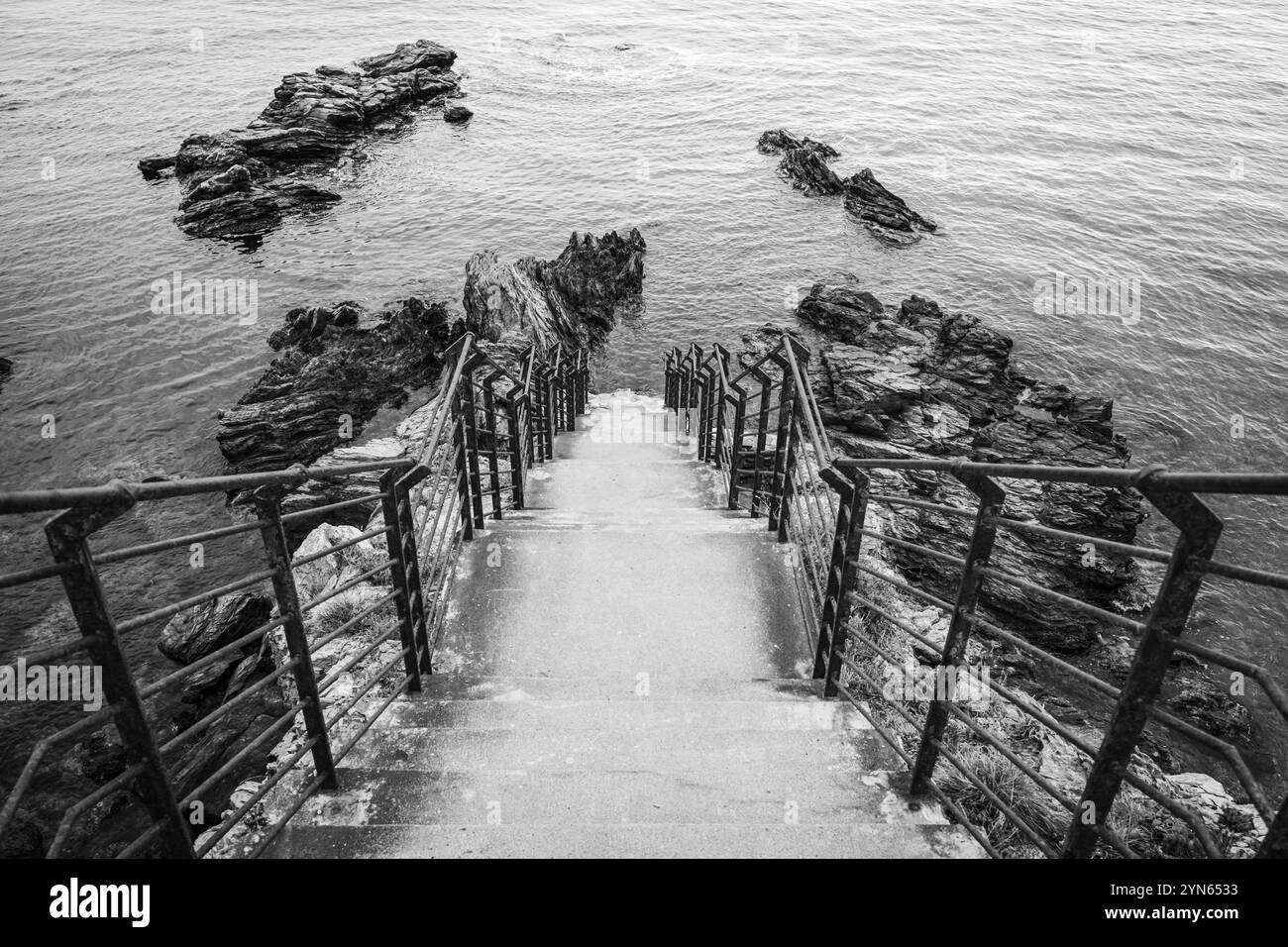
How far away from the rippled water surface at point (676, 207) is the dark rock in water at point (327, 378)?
1.05m

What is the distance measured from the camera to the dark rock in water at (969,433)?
12.4 m

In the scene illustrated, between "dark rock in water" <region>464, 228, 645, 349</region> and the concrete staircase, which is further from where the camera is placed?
"dark rock in water" <region>464, 228, 645, 349</region>

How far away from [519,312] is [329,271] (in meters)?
8.59

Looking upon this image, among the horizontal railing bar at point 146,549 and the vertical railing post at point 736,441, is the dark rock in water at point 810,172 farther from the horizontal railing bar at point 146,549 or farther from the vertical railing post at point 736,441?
the horizontal railing bar at point 146,549

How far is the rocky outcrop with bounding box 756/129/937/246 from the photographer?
28.9m

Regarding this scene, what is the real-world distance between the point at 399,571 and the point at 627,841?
2.19 meters

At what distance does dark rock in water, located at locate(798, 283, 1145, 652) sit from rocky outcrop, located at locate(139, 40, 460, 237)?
22744 mm

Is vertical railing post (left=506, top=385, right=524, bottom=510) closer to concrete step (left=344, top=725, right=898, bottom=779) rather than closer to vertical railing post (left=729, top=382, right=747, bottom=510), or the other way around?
vertical railing post (left=729, top=382, right=747, bottom=510)

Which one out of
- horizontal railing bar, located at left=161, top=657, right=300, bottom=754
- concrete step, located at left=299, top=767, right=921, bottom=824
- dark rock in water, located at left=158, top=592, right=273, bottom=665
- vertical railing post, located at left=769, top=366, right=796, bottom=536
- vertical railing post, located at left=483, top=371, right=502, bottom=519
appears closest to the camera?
horizontal railing bar, located at left=161, top=657, right=300, bottom=754

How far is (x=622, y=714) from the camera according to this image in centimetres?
451

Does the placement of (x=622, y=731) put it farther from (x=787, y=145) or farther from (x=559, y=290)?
(x=787, y=145)

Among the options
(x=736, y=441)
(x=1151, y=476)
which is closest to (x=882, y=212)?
(x=736, y=441)

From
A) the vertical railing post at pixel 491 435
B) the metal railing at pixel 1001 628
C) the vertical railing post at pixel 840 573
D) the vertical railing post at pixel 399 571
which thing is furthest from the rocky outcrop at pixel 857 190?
the vertical railing post at pixel 399 571

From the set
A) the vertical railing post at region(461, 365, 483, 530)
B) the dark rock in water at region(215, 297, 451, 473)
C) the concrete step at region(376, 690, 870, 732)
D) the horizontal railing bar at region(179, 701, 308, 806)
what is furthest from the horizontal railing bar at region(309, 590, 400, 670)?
the dark rock in water at region(215, 297, 451, 473)
